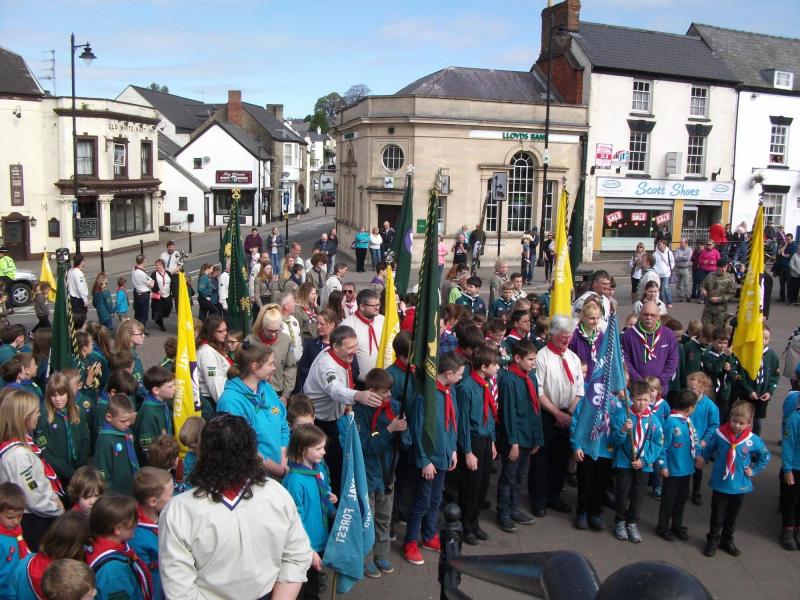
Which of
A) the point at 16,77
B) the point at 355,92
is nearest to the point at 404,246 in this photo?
the point at 16,77

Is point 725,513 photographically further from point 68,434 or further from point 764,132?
point 764,132

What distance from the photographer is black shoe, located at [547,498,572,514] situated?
742 cm

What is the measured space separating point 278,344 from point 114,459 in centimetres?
265

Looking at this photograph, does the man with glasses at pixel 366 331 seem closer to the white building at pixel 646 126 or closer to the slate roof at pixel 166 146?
the white building at pixel 646 126

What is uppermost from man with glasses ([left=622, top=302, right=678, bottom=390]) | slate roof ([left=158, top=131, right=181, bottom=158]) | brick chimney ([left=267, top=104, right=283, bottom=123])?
brick chimney ([left=267, top=104, right=283, bottom=123])

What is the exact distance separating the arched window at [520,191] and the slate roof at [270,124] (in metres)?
31.8

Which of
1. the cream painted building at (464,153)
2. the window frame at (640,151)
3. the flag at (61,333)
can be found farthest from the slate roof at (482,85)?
the flag at (61,333)

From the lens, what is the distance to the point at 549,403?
23.7ft

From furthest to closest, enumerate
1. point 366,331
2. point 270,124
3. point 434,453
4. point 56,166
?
point 270,124 → point 56,166 → point 366,331 → point 434,453

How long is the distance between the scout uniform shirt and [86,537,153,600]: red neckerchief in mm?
1518

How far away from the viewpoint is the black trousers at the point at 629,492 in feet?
22.5

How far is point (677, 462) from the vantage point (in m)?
6.78

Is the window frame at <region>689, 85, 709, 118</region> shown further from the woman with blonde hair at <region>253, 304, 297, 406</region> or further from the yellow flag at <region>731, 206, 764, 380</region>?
the woman with blonde hair at <region>253, 304, 297, 406</region>

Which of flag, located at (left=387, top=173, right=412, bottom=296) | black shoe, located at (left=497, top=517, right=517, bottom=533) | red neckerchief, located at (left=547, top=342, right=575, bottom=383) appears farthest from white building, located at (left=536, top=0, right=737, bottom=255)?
black shoe, located at (left=497, top=517, right=517, bottom=533)
